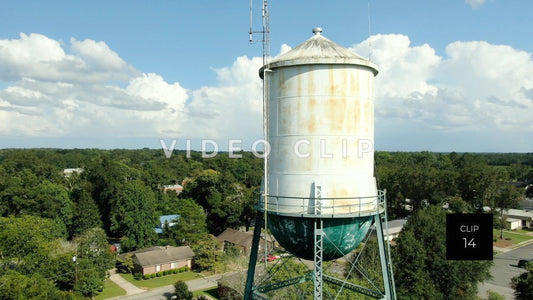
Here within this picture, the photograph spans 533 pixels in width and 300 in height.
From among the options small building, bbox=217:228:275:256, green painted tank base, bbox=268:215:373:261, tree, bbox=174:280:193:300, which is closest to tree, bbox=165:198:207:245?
small building, bbox=217:228:275:256

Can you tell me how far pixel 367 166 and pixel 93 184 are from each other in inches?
1695

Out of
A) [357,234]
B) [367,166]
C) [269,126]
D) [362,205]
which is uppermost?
[269,126]

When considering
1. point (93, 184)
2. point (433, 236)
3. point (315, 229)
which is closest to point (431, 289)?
point (433, 236)

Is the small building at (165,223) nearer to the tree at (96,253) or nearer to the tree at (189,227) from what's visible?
the tree at (189,227)

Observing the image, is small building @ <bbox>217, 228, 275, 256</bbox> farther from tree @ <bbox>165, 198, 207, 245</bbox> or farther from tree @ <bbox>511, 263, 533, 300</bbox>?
tree @ <bbox>511, 263, 533, 300</bbox>

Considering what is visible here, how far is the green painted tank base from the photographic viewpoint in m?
10.2

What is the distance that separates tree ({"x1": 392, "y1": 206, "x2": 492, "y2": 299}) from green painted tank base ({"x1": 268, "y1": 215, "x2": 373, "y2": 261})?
1298 cm

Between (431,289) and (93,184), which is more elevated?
(93,184)

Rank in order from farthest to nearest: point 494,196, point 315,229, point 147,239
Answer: point 494,196
point 147,239
point 315,229

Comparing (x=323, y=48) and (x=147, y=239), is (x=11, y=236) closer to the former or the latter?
(x=147, y=239)

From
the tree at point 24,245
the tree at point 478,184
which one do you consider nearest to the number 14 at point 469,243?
the tree at point 24,245

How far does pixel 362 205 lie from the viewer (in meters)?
10.4

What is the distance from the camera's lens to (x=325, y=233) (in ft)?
33.2

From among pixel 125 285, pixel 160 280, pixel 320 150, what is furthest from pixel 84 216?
pixel 320 150
